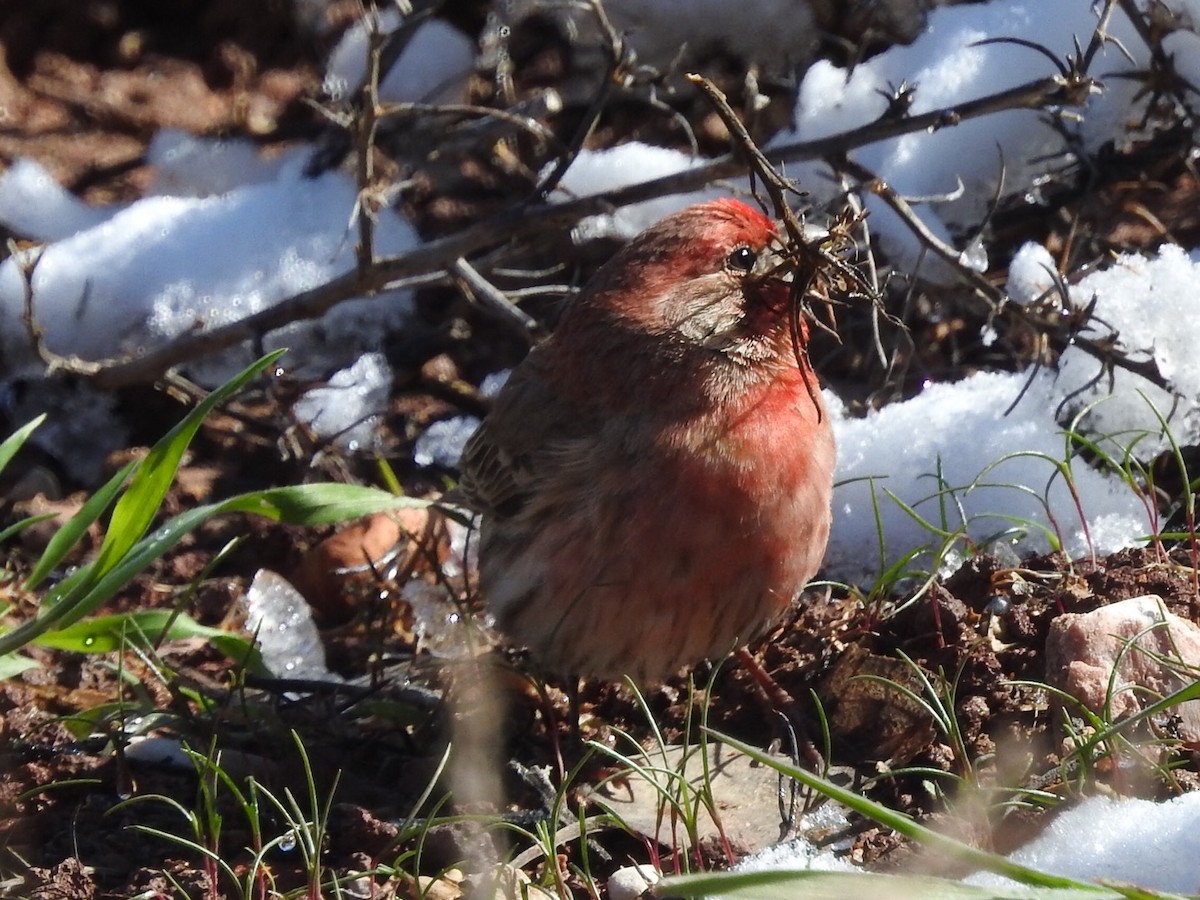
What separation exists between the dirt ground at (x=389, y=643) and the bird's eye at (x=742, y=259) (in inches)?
36.0

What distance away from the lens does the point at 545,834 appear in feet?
9.41

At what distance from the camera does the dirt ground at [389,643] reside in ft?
10.7

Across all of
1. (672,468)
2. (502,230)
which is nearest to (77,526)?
(672,468)

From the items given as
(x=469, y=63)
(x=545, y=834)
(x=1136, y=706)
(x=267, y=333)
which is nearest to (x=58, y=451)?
(x=267, y=333)

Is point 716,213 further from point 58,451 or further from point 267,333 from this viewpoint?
point 58,451

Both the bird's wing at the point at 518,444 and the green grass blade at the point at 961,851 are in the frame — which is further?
the bird's wing at the point at 518,444

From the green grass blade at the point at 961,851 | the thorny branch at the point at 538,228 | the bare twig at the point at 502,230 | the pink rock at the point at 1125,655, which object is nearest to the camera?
the green grass blade at the point at 961,851

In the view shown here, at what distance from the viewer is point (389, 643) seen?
4.66 m

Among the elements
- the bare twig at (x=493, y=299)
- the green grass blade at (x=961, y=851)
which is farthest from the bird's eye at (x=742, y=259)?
the green grass blade at (x=961, y=851)

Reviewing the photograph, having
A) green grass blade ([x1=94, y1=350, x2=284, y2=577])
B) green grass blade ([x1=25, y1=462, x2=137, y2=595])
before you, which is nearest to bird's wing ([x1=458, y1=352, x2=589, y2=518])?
green grass blade ([x1=94, y1=350, x2=284, y2=577])

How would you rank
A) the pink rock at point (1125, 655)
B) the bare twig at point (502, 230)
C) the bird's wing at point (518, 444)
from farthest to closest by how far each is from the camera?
the bare twig at point (502, 230)
the bird's wing at point (518, 444)
the pink rock at point (1125, 655)

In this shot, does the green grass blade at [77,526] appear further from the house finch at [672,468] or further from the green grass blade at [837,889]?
the green grass blade at [837,889]

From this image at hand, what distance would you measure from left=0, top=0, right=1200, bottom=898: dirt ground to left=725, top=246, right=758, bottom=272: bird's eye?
0.91 meters

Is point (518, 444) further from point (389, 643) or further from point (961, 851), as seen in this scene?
point (961, 851)
